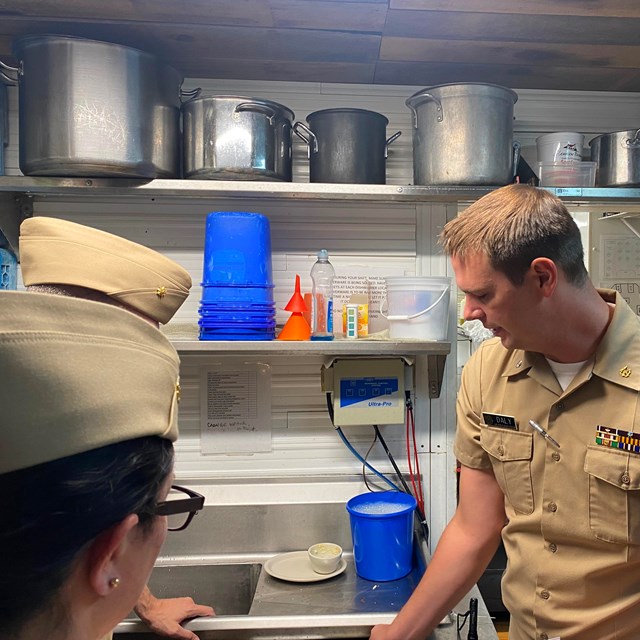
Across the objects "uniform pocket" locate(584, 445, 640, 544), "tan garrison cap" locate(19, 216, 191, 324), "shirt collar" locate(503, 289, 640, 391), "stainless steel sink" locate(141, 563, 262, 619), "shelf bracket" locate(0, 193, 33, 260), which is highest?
"shelf bracket" locate(0, 193, 33, 260)

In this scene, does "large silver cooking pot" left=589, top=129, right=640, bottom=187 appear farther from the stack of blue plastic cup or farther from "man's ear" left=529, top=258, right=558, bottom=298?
the stack of blue plastic cup

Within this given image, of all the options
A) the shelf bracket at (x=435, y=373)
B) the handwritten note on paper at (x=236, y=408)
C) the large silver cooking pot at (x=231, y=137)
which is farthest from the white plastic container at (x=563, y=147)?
the handwritten note on paper at (x=236, y=408)

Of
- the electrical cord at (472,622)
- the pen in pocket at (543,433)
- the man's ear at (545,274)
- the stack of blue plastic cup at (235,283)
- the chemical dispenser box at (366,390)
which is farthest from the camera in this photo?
the chemical dispenser box at (366,390)

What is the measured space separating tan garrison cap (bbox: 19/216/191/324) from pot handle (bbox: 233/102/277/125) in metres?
0.54

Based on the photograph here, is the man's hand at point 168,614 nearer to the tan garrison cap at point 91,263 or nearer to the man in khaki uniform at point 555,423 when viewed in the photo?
the man in khaki uniform at point 555,423

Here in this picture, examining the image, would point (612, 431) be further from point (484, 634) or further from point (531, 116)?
point (531, 116)

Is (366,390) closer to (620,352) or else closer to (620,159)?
(620,352)

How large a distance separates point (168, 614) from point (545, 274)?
1256 millimetres

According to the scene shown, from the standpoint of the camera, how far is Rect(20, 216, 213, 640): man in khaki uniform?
3.72 feet

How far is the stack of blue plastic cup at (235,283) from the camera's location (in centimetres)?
157

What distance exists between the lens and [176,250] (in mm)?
1855

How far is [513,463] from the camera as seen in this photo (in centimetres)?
123

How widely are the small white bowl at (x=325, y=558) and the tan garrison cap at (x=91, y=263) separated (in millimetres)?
941

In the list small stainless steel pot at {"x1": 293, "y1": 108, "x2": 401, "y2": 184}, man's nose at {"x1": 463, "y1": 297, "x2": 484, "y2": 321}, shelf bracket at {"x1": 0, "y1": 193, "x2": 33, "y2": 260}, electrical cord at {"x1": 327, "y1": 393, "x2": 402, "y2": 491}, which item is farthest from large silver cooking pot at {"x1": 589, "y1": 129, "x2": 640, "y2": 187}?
shelf bracket at {"x1": 0, "y1": 193, "x2": 33, "y2": 260}
